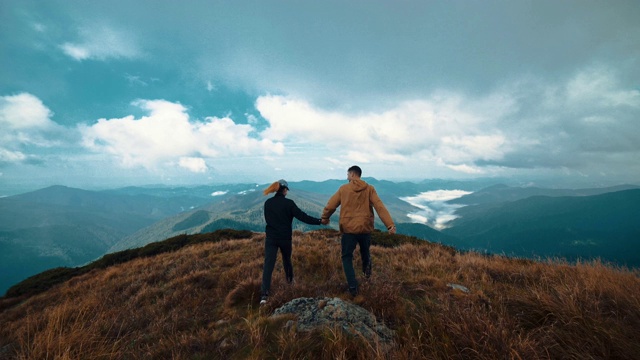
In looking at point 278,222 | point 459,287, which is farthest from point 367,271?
point 278,222

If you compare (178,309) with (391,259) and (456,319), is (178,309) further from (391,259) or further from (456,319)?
(391,259)

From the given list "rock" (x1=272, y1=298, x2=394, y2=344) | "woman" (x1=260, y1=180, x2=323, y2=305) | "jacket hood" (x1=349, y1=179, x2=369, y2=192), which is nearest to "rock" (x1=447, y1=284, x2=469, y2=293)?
"rock" (x1=272, y1=298, x2=394, y2=344)

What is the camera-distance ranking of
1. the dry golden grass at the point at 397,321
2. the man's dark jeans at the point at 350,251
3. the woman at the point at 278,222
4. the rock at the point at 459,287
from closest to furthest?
the dry golden grass at the point at 397,321 → the man's dark jeans at the point at 350,251 → the rock at the point at 459,287 → the woman at the point at 278,222

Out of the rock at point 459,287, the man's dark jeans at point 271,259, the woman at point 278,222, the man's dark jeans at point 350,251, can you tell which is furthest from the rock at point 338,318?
the rock at point 459,287

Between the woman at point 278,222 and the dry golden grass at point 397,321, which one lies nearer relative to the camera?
the dry golden grass at point 397,321

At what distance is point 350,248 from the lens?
18.8 ft

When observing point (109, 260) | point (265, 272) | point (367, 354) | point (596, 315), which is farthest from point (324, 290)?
point (109, 260)

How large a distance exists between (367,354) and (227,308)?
12.3 ft

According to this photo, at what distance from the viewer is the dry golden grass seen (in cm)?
285

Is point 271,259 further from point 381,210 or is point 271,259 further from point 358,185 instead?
point 381,210

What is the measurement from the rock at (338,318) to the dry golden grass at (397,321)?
15cm

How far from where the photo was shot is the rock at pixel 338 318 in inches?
133

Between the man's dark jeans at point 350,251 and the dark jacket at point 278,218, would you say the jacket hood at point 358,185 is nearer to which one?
the man's dark jeans at point 350,251

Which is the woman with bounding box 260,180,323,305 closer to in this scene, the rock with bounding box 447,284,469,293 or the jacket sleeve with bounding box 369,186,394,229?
the jacket sleeve with bounding box 369,186,394,229
